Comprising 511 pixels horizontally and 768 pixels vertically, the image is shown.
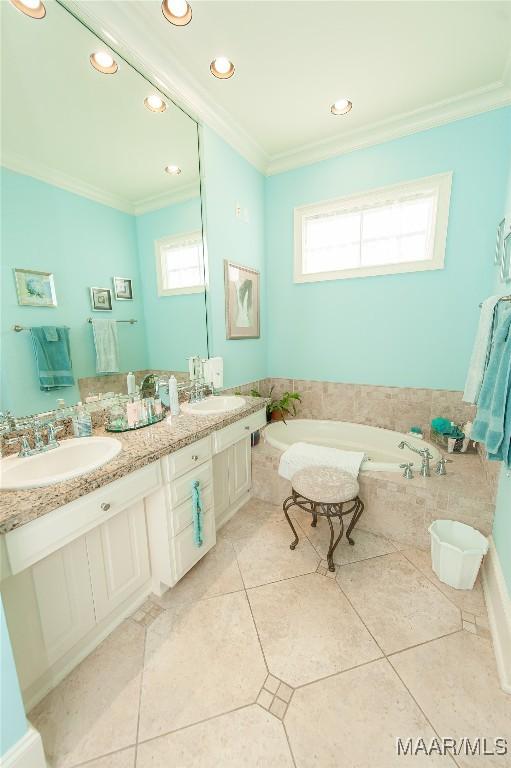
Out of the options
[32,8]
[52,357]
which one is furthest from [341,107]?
[52,357]

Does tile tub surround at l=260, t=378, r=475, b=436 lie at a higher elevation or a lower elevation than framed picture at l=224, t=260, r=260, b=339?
lower

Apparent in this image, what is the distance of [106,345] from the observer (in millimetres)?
1643

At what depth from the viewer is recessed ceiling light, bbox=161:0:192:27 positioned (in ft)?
4.59

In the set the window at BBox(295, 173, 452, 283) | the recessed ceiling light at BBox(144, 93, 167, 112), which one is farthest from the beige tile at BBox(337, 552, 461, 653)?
the recessed ceiling light at BBox(144, 93, 167, 112)

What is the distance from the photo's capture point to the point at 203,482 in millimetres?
1686

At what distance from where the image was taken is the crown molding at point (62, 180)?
1224 mm

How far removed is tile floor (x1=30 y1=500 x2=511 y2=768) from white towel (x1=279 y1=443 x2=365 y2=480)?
0.62m

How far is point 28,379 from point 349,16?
2410 millimetres

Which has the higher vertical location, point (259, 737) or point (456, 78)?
point (456, 78)

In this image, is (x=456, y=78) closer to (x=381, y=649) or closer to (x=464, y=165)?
(x=464, y=165)

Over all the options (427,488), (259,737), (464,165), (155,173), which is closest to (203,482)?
(259,737)

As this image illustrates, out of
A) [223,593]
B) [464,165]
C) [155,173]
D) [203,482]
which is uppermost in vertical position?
[464,165]

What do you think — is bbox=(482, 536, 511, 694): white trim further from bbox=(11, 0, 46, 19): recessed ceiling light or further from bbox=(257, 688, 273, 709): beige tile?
bbox=(11, 0, 46, 19): recessed ceiling light

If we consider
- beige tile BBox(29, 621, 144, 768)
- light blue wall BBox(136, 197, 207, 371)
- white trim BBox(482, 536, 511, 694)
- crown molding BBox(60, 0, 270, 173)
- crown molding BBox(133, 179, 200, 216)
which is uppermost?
crown molding BBox(60, 0, 270, 173)
